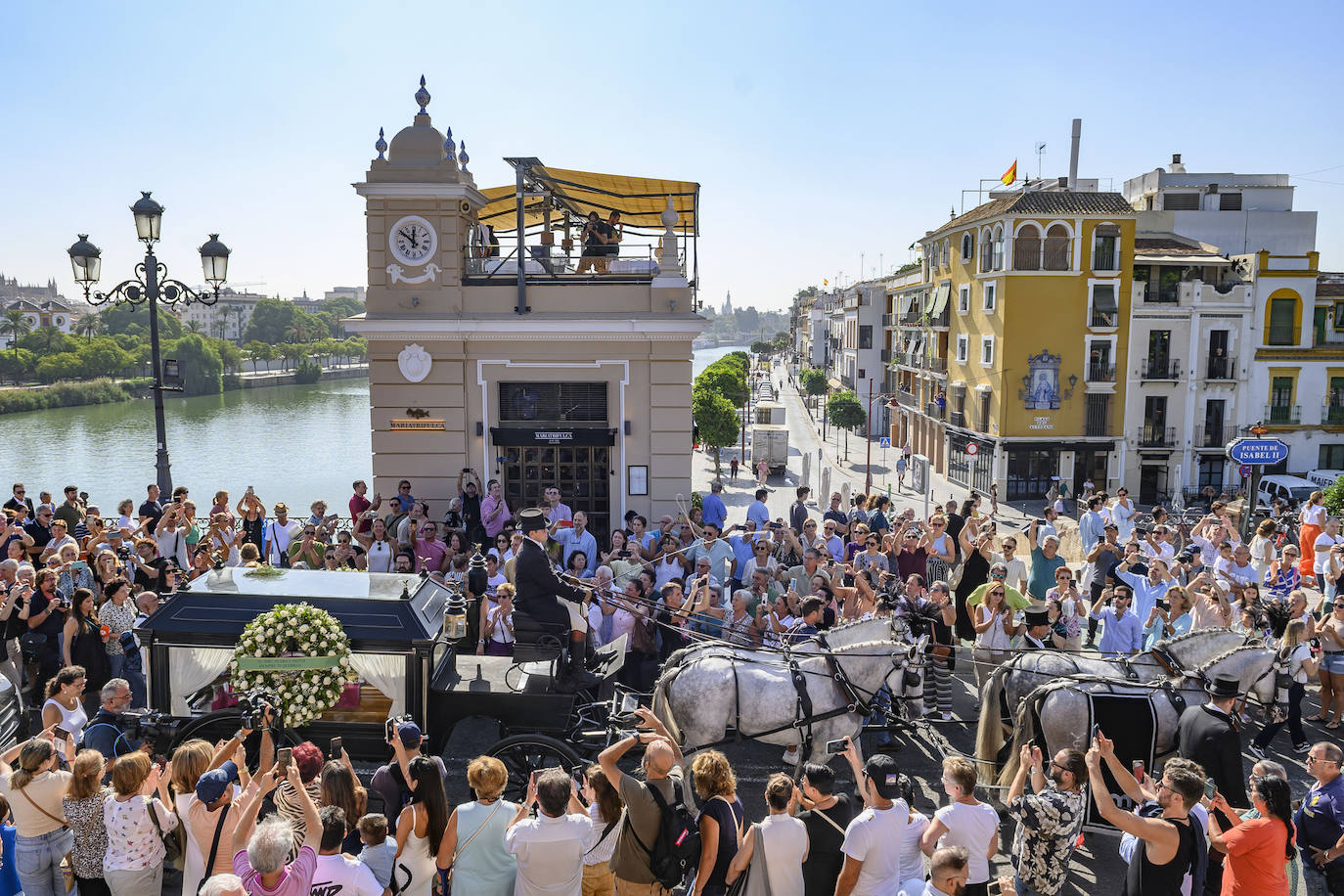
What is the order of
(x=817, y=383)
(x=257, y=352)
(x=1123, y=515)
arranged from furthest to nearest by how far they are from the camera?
(x=257, y=352)
(x=817, y=383)
(x=1123, y=515)

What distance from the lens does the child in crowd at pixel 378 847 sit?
16.6ft

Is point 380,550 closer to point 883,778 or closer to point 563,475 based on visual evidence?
point 563,475

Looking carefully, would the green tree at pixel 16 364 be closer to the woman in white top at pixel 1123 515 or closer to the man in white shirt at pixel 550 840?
the woman in white top at pixel 1123 515

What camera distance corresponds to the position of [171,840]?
5895 millimetres

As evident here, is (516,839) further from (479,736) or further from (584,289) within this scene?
(584,289)

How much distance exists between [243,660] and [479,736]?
3.19m

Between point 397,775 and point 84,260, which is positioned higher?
point 84,260

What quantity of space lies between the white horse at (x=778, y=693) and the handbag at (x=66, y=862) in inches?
163

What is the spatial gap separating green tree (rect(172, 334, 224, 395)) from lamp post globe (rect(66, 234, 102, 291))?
241 ft

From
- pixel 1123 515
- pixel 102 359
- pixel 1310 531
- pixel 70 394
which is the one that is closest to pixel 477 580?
pixel 1123 515

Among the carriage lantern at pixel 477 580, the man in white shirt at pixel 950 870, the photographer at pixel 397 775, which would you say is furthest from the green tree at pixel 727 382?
the man in white shirt at pixel 950 870

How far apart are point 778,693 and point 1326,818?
3.77 m

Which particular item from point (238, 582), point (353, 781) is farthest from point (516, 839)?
point (238, 582)

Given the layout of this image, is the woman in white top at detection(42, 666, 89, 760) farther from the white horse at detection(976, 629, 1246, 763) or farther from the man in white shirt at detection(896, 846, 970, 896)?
the white horse at detection(976, 629, 1246, 763)
